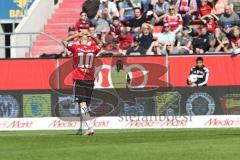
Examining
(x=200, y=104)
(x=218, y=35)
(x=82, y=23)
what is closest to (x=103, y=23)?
(x=82, y=23)

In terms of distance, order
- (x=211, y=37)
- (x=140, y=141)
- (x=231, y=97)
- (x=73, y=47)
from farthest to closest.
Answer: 1. (x=211, y=37)
2. (x=231, y=97)
3. (x=73, y=47)
4. (x=140, y=141)

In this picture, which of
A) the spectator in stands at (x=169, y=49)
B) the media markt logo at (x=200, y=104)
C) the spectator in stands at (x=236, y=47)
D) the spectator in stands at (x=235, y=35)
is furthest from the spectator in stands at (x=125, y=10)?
the media markt logo at (x=200, y=104)

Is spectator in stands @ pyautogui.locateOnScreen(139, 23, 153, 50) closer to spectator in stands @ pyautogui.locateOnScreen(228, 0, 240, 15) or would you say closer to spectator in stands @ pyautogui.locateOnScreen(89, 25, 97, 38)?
spectator in stands @ pyautogui.locateOnScreen(89, 25, 97, 38)

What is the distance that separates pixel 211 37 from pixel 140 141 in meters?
10.6

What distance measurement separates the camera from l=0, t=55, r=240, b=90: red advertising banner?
23672 mm

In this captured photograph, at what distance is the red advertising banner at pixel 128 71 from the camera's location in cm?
2367

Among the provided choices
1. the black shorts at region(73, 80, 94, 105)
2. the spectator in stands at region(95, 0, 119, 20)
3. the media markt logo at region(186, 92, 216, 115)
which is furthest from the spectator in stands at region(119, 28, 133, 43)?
the black shorts at region(73, 80, 94, 105)

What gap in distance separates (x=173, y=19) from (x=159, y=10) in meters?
1.35

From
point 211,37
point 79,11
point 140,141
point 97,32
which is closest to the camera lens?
point 140,141

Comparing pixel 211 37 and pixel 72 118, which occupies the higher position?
pixel 211 37

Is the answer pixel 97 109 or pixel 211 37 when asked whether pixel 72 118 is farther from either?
pixel 211 37

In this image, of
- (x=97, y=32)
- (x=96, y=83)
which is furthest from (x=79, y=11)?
(x=96, y=83)

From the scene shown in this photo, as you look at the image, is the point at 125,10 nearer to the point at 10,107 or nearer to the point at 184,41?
the point at 184,41

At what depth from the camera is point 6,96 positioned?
2405 centimetres
